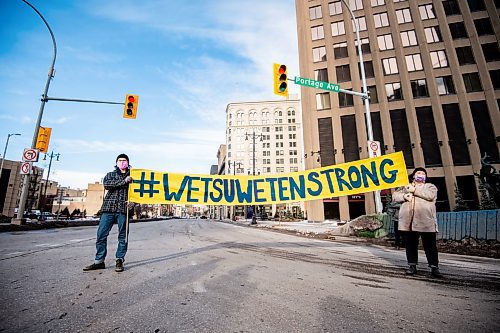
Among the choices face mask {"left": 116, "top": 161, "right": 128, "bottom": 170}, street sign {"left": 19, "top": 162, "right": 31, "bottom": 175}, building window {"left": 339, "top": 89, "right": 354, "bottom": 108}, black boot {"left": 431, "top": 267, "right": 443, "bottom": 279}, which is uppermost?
building window {"left": 339, "top": 89, "right": 354, "bottom": 108}

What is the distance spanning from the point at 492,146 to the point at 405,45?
1407 cm

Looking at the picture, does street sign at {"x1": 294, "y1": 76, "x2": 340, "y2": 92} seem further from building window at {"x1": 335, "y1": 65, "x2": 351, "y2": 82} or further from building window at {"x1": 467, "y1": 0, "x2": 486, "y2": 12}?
building window at {"x1": 467, "y1": 0, "x2": 486, "y2": 12}

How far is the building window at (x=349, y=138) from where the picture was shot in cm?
2598

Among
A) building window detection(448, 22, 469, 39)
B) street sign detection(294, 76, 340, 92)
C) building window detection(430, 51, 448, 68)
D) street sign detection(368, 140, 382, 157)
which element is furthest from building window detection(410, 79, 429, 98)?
street sign detection(368, 140, 382, 157)

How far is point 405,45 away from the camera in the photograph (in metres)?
27.1

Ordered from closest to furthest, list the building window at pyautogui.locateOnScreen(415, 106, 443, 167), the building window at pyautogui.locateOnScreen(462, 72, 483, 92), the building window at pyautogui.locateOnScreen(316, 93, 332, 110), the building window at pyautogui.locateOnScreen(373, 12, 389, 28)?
the building window at pyautogui.locateOnScreen(415, 106, 443, 167) → the building window at pyautogui.locateOnScreen(462, 72, 483, 92) → the building window at pyautogui.locateOnScreen(373, 12, 389, 28) → the building window at pyautogui.locateOnScreen(316, 93, 332, 110)

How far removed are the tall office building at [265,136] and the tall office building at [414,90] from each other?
47.7 meters

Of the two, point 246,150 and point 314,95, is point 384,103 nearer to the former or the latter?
point 314,95

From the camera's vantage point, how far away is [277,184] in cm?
654

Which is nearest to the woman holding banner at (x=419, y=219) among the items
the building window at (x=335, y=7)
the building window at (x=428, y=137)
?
the building window at (x=428, y=137)

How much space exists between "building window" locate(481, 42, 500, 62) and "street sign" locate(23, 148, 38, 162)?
1587 inches

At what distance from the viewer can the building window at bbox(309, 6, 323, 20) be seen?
30.5 metres

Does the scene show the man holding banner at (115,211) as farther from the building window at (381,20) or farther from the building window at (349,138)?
the building window at (381,20)

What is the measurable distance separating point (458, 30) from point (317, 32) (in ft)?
51.2
